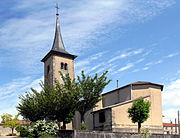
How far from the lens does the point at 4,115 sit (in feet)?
172

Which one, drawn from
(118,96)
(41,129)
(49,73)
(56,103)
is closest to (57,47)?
(49,73)

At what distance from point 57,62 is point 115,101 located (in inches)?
532

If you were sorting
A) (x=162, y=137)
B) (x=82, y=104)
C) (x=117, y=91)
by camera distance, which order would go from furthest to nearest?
1. (x=117, y=91)
2. (x=82, y=104)
3. (x=162, y=137)

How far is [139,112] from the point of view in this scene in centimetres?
2795

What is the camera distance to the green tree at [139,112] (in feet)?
92.1

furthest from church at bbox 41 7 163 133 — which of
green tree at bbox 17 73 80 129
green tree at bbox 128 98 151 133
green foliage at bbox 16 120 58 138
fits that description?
green foliage at bbox 16 120 58 138

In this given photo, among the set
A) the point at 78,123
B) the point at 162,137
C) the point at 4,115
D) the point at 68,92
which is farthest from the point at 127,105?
the point at 4,115

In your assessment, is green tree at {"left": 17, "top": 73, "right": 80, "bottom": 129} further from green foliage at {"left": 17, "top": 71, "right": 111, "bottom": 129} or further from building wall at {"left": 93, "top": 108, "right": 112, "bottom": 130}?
building wall at {"left": 93, "top": 108, "right": 112, "bottom": 130}

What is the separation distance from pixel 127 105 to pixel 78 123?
1226cm

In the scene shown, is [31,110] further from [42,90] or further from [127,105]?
[127,105]

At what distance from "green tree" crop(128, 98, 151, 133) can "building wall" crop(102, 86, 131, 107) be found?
4.63 m

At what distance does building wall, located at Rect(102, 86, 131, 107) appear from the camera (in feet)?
111

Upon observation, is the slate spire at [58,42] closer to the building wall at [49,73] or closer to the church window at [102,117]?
→ the building wall at [49,73]

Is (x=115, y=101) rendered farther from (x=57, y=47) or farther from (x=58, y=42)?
(x=58, y=42)
